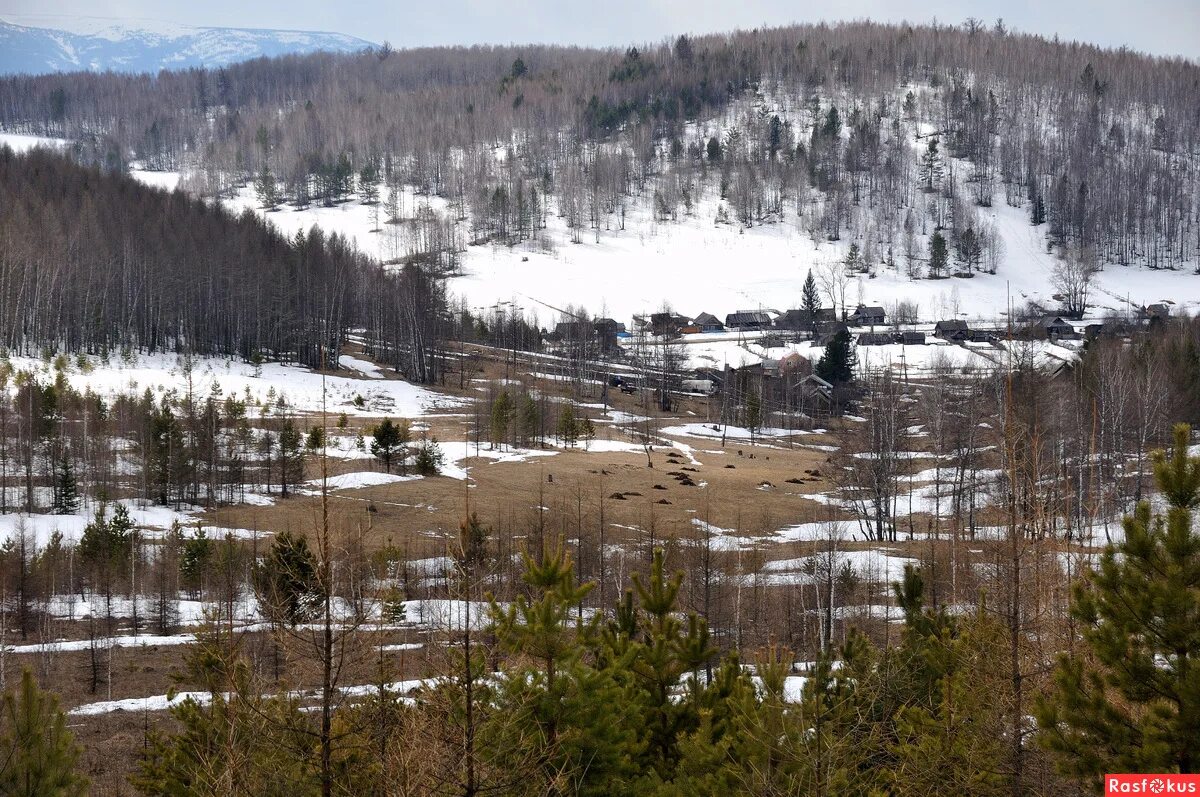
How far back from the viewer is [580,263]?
147250mm

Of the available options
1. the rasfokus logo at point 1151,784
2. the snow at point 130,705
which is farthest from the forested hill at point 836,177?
the rasfokus logo at point 1151,784

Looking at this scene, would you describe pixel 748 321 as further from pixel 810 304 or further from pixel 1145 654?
pixel 1145 654

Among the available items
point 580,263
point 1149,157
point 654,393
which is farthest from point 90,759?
point 1149,157

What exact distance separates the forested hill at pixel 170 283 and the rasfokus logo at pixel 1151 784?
79.8 m

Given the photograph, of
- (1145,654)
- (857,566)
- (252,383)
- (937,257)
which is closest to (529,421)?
(252,383)

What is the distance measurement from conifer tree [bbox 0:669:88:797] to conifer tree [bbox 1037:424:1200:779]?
41.2 ft

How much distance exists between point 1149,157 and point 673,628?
202672mm

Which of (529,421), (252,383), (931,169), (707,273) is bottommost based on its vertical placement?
(529,421)

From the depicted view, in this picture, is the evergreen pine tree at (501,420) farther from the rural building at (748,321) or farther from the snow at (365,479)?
the rural building at (748,321)

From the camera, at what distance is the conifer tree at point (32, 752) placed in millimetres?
12430

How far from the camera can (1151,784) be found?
9.56 meters

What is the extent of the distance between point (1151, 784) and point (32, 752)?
13491 millimetres

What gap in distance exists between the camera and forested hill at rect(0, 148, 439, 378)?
255ft

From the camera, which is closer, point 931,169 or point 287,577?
point 287,577
